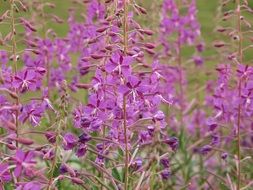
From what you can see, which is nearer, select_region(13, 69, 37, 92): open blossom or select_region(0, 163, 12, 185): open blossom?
select_region(0, 163, 12, 185): open blossom

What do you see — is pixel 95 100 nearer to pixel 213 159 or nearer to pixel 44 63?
pixel 44 63

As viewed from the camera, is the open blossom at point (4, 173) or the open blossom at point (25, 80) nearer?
the open blossom at point (4, 173)

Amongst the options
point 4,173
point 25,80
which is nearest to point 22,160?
point 4,173

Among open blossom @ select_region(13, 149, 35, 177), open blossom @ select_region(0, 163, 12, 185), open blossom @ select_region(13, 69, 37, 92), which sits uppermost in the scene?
open blossom @ select_region(13, 69, 37, 92)

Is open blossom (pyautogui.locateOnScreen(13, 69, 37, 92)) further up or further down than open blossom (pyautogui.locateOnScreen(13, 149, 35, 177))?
further up

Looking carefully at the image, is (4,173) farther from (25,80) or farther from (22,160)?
(25,80)

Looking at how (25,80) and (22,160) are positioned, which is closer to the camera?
(22,160)

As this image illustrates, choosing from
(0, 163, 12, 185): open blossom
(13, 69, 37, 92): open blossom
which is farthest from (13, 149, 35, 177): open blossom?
(13, 69, 37, 92): open blossom

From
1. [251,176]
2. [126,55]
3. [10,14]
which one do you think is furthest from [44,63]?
[126,55]

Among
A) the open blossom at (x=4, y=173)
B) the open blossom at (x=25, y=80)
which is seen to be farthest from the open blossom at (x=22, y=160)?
the open blossom at (x=25, y=80)

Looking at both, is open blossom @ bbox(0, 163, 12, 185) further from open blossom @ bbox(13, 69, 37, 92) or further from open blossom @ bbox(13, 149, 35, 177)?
open blossom @ bbox(13, 69, 37, 92)

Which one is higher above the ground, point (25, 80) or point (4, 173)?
point (25, 80)

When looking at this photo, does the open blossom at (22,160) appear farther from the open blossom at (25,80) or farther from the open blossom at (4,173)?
the open blossom at (25,80)
